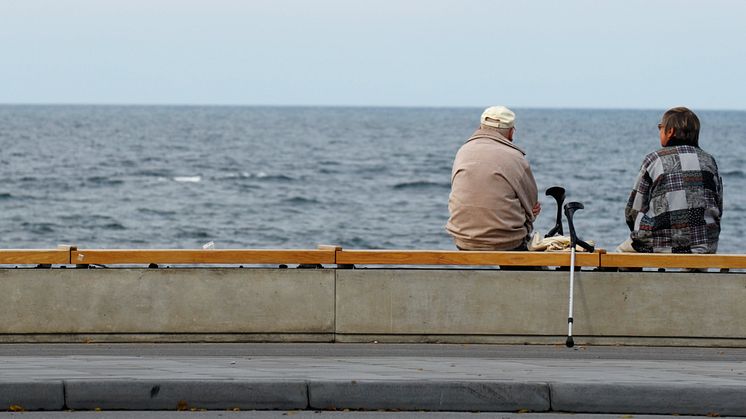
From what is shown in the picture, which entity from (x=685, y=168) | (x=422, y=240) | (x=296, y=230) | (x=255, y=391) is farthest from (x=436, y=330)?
(x=296, y=230)

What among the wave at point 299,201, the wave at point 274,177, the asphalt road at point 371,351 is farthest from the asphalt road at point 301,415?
the wave at point 274,177

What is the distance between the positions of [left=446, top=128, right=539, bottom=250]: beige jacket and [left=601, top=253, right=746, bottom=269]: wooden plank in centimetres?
66

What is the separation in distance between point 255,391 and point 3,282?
298 cm

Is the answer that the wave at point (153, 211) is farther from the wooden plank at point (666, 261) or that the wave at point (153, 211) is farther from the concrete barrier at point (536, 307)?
the wooden plank at point (666, 261)

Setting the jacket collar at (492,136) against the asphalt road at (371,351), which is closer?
the asphalt road at (371,351)

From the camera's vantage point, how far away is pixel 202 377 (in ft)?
25.8

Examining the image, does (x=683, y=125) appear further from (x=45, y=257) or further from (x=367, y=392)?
(x=45, y=257)

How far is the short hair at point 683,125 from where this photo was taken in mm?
10078

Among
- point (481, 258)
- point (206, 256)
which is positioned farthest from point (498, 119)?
point (206, 256)

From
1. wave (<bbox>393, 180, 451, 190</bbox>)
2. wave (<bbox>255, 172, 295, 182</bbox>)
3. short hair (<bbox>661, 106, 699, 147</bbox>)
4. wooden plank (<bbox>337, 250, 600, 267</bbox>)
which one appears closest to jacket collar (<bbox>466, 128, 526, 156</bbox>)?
wooden plank (<bbox>337, 250, 600, 267</bbox>)

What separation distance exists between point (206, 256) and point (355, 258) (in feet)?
3.32

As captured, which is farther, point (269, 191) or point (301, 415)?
point (269, 191)

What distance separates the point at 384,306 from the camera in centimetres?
1004

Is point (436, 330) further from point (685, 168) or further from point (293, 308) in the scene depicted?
point (685, 168)
